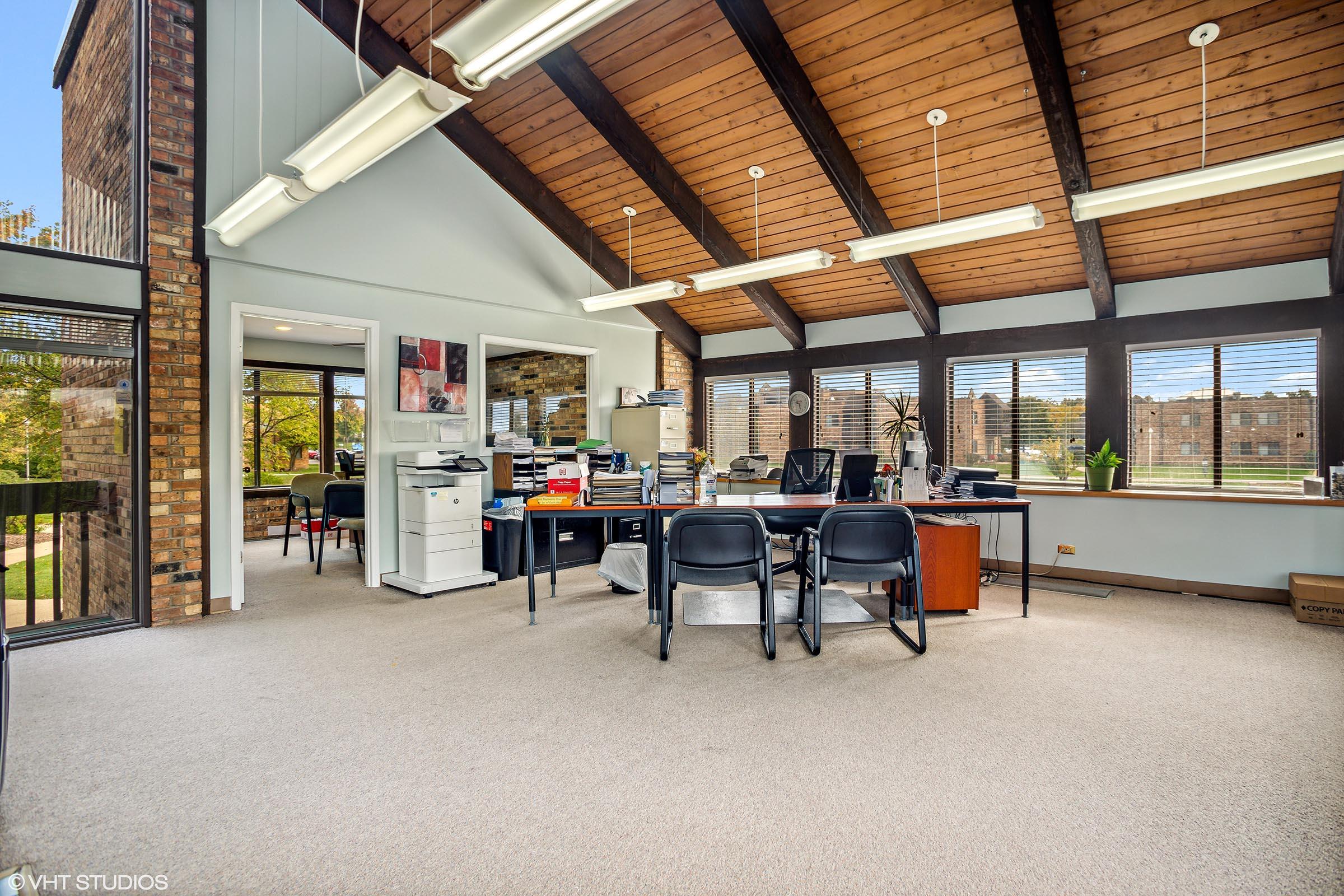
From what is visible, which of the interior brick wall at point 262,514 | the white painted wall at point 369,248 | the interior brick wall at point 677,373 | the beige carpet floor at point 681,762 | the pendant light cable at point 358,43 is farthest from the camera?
the interior brick wall at point 262,514

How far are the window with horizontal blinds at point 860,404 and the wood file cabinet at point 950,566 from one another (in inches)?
106

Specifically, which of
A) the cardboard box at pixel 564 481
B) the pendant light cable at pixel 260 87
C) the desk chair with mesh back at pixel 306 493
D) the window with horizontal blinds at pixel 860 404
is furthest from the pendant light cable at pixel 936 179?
the desk chair with mesh back at pixel 306 493

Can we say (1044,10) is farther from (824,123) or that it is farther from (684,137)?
(684,137)

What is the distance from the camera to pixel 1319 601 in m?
4.78

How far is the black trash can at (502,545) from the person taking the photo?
6.25 metres

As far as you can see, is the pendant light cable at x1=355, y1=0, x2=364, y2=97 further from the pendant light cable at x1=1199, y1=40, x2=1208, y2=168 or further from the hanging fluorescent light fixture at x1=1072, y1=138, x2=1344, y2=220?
the pendant light cable at x1=1199, y1=40, x2=1208, y2=168

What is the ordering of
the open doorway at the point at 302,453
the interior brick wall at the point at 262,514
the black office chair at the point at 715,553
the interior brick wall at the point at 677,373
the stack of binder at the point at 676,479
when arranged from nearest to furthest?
the black office chair at the point at 715,553 < the stack of binder at the point at 676,479 < the open doorway at the point at 302,453 < the interior brick wall at the point at 677,373 < the interior brick wall at the point at 262,514

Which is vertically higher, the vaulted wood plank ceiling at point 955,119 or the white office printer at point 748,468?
the vaulted wood plank ceiling at point 955,119

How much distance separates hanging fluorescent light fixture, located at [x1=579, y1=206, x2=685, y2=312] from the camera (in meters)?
6.45

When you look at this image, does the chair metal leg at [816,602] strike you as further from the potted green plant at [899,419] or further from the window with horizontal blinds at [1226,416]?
the window with horizontal blinds at [1226,416]

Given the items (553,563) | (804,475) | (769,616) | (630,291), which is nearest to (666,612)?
(769,616)

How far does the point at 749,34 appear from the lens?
443cm

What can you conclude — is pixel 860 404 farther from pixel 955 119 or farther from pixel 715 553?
pixel 715 553

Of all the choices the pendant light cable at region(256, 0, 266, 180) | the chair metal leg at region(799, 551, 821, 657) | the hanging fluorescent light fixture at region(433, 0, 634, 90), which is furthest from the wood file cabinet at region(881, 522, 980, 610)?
the pendant light cable at region(256, 0, 266, 180)
